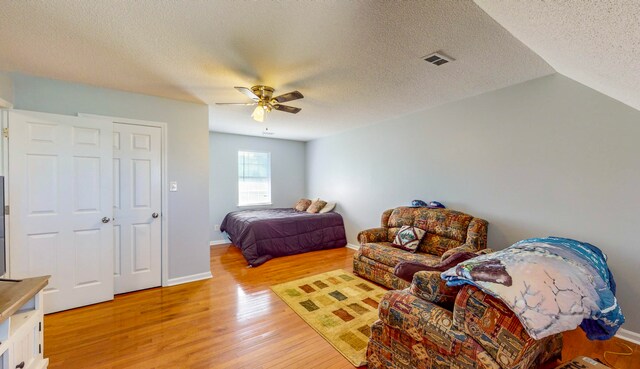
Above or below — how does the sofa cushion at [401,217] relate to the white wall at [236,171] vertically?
below

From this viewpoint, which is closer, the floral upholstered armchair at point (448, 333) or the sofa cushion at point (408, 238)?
the floral upholstered armchair at point (448, 333)

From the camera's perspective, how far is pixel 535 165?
8.69ft

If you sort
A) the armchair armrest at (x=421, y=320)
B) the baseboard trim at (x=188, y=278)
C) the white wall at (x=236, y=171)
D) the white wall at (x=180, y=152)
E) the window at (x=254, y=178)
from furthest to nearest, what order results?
the window at (x=254, y=178), the white wall at (x=236, y=171), the baseboard trim at (x=188, y=278), the white wall at (x=180, y=152), the armchair armrest at (x=421, y=320)

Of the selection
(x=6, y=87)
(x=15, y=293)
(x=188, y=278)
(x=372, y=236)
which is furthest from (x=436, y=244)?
(x=6, y=87)

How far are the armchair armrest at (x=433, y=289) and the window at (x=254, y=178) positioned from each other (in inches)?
192

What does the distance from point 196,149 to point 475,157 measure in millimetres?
3684

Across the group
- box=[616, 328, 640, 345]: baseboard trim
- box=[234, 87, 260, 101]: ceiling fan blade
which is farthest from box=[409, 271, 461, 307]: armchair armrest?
box=[234, 87, 260, 101]: ceiling fan blade

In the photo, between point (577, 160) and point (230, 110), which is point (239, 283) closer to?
point (230, 110)

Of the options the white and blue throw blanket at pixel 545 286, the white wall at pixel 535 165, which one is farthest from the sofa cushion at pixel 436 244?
the white and blue throw blanket at pixel 545 286

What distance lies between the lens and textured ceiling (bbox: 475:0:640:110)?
891mm

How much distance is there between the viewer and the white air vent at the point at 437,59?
2107 millimetres

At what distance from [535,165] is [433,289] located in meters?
2.14

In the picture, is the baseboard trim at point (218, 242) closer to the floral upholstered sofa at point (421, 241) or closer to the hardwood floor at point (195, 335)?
the hardwood floor at point (195, 335)

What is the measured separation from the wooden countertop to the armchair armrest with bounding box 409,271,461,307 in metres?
2.10
